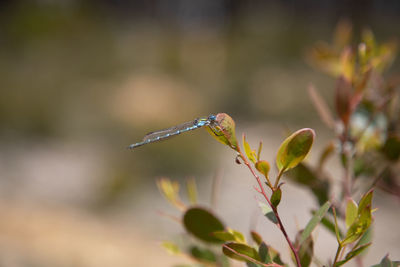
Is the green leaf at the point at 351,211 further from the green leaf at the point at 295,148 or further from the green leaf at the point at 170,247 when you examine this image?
the green leaf at the point at 170,247

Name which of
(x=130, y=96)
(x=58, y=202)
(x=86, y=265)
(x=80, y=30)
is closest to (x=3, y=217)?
(x=58, y=202)

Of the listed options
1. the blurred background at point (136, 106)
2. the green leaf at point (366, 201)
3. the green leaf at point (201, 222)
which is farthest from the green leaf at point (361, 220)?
the blurred background at point (136, 106)

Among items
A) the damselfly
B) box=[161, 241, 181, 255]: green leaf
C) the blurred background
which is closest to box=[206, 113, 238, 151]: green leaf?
the damselfly

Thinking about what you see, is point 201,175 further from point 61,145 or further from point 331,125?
point 331,125

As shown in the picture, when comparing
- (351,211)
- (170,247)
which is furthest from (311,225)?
(170,247)

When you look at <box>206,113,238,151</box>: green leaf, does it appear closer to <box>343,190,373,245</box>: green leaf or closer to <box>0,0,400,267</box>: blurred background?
<box>343,190,373,245</box>: green leaf
